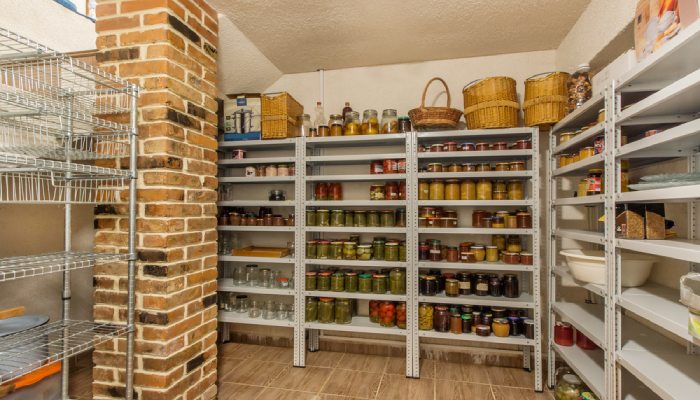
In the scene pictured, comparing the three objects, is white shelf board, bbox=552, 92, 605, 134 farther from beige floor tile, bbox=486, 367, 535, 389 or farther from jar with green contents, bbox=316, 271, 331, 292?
jar with green contents, bbox=316, 271, 331, 292

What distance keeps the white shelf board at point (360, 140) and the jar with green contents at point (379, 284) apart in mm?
1019

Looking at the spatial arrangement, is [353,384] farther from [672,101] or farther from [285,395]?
[672,101]

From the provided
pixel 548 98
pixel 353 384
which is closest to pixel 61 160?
pixel 353 384

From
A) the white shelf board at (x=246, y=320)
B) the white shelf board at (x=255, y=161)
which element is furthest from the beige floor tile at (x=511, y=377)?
the white shelf board at (x=255, y=161)

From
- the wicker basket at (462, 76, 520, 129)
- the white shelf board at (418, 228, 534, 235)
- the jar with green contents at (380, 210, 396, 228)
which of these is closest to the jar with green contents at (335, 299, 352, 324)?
the jar with green contents at (380, 210, 396, 228)

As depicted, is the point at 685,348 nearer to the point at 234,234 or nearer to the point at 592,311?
the point at 592,311

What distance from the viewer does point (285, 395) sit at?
2.25m

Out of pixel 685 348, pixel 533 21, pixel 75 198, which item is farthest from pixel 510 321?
pixel 75 198

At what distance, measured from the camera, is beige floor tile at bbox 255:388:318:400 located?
221cm

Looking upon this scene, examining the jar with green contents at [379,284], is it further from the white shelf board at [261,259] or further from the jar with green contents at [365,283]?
the white shelf board at [261,259]

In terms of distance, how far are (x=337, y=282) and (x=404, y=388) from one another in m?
0.84

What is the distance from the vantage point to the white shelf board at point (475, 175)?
7.91ft

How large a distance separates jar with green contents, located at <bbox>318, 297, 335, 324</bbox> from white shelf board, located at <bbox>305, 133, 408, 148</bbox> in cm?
121

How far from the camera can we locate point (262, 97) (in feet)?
9.08
